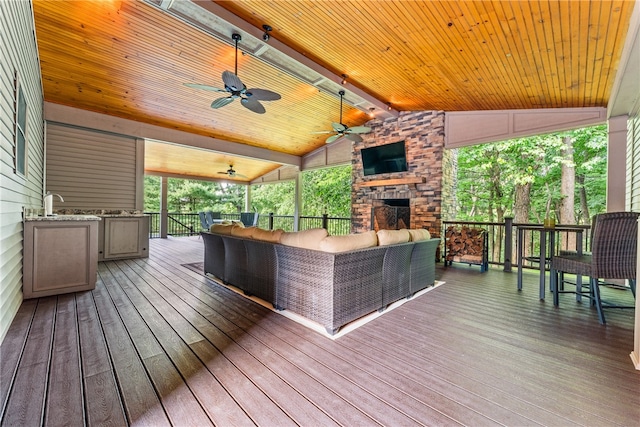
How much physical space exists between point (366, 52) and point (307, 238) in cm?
299

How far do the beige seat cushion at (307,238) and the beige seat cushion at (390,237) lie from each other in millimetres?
653

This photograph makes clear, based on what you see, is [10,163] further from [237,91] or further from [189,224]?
[189,224]

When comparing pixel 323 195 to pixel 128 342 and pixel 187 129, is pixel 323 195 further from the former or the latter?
pixel 128 342

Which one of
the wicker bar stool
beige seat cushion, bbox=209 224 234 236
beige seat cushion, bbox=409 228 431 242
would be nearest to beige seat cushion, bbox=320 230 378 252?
beige seat cushion, bbox=409 228 431 242

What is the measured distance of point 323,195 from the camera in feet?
45.8

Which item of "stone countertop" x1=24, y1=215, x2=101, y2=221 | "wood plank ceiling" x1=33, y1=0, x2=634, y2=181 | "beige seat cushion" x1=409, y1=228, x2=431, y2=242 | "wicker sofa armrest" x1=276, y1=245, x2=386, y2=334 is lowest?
"wicker sofa armrest" x1=276, y1=245, x2=386, y2=334

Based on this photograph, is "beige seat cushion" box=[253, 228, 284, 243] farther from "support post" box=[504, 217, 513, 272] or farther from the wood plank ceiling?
"support post" box=[504, 217, 513, 272]

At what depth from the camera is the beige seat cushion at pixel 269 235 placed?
2.74 metres

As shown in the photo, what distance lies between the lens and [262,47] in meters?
3.86

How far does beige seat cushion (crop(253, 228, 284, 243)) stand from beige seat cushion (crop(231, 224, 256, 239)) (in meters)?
0.08

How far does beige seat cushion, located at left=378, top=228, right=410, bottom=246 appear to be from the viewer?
2.74 metres

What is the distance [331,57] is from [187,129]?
4166 mm

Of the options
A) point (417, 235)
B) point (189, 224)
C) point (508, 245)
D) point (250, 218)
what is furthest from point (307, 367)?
point (189, 224)

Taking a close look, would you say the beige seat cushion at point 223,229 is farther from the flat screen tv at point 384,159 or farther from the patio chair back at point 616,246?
the flat screen tv at point 384,159
